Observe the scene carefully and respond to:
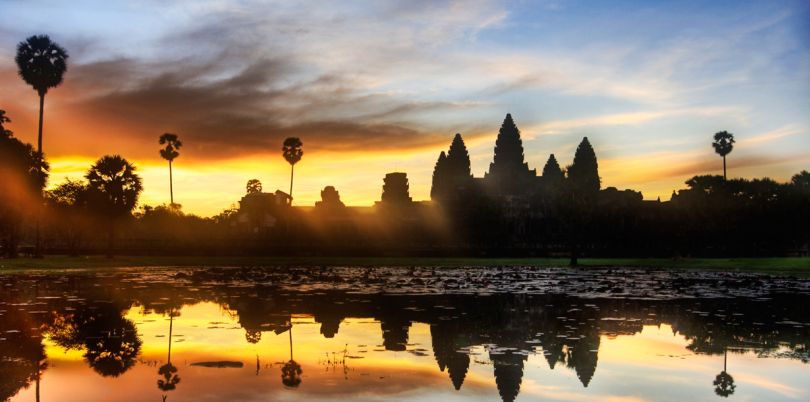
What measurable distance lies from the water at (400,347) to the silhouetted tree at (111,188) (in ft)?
176

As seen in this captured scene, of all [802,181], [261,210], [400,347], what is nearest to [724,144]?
[802,181]

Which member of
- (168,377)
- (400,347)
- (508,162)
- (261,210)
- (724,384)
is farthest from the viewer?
(508,162)

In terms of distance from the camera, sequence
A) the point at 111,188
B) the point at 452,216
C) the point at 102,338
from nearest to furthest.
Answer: the point at 102,338 < the point at 111,188 < the point at 452,216

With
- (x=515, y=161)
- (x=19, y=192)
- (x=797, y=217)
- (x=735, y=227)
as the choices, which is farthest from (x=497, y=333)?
(x=515, y=161)

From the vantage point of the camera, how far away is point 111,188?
262 feet

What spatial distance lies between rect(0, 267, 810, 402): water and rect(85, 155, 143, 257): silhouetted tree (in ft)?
176

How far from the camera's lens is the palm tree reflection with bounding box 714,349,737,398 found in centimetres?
1080

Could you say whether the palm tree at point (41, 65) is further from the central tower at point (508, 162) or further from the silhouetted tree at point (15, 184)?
the central tower at point (508, 162)

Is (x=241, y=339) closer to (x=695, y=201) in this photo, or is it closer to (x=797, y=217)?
(x=695, y=201)

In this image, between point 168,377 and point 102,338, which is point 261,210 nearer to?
point 102,338

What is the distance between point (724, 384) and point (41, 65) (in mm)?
79329

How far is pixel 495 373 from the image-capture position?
12.1 metres

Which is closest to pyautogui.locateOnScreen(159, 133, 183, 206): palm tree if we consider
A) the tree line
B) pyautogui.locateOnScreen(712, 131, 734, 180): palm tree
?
the tree line

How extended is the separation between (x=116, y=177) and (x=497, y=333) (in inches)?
2816
